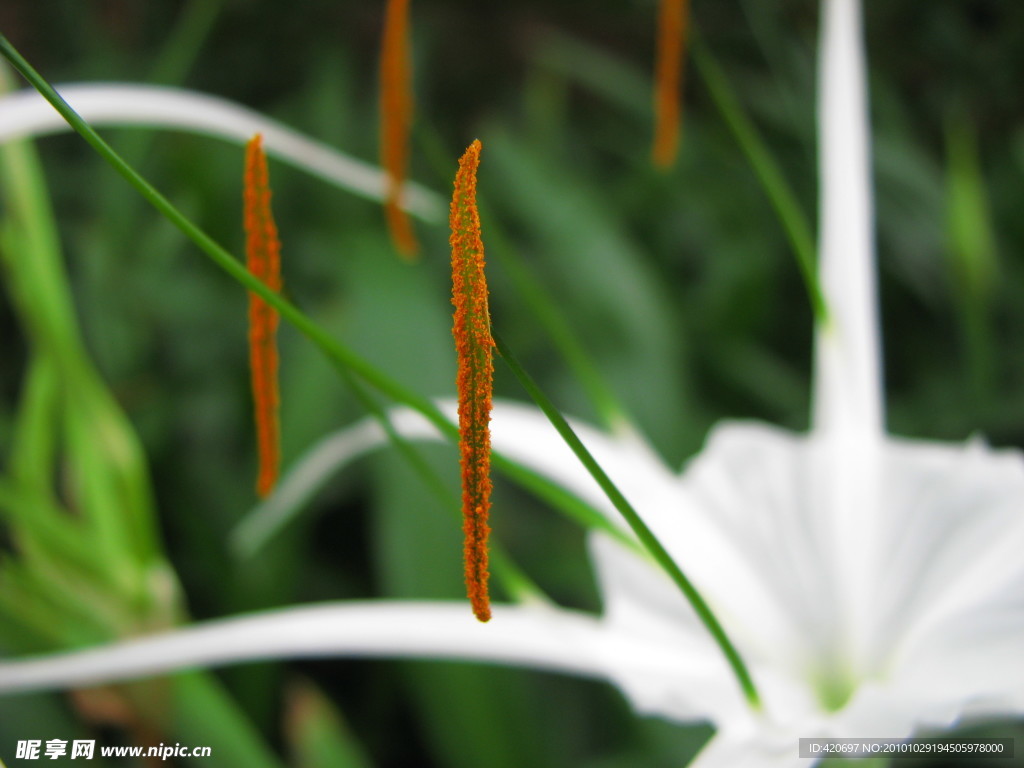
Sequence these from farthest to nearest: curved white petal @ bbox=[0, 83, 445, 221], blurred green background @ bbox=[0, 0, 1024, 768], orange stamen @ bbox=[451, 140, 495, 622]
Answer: blurred green background @ bbox=[0, 0, 1024, 768] < curved white petal @ bbox=[0, 83, 445, 221] < orange stamen @ bbox=[451, 140, 495, 622]

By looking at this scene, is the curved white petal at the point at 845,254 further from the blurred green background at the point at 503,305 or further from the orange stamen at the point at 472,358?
the orange stamen at the point at 472,358

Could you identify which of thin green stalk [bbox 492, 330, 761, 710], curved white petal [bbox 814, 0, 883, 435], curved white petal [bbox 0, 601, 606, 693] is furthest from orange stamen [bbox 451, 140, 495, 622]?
curved white petal [bbox 814, 0, 883, 435]

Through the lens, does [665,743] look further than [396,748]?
No

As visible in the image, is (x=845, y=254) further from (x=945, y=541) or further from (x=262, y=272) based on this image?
(x=262, y=272)

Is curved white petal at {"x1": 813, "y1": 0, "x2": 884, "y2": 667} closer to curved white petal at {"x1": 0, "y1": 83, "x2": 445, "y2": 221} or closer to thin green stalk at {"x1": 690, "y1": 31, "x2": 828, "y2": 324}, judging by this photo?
thin green stalk at {"x1": 690, "y1": 31, "x2": 828, "y2": 324}

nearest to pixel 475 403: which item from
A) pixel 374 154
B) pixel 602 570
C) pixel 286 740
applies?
pixel 602 570

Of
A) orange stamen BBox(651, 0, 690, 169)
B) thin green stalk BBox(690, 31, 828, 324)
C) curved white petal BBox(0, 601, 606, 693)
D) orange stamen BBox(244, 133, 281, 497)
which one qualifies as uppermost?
orange stamen BBox(651, 0, 690, 169)

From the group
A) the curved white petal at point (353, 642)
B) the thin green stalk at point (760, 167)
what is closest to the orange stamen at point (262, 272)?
the curved white petal at point (353, 642)

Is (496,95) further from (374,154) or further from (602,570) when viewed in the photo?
(602,570)
